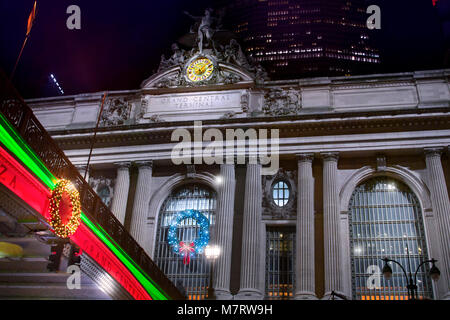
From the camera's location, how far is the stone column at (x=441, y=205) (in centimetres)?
2452

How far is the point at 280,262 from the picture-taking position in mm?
27297

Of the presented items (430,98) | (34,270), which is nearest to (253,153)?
(430,98)

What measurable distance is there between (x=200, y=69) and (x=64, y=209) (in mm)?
20507

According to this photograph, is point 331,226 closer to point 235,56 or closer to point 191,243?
point 191,243

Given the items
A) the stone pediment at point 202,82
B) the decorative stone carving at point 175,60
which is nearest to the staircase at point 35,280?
the stone pediment at point 202,82

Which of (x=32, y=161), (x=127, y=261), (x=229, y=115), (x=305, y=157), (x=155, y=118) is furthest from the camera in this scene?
(x=155, y=118)

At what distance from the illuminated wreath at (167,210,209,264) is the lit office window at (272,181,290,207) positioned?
4126 millimetres

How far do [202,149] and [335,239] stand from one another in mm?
9375

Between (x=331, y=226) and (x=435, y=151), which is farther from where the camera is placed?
(x=435, y=151)

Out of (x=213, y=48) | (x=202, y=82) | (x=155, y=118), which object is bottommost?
(x=155, y=118)

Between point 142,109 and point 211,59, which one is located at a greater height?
point 211,59

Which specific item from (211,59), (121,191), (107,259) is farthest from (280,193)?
(107,259)

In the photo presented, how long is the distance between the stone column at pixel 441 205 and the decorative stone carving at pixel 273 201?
7.20m
